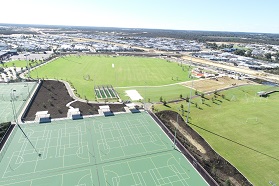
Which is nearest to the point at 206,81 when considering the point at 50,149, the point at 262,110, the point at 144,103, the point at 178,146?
the point at 262,110

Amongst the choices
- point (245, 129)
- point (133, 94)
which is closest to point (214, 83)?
point (133, 94)

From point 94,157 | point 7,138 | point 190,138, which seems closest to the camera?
point 94,157

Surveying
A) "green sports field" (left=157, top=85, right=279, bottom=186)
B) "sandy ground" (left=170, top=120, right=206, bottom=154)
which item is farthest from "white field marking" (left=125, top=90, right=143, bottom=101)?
"sandy ground" (left=170, top=120, right=206, bottom=154)

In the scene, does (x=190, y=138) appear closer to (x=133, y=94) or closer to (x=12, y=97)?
(x=133, y=94)

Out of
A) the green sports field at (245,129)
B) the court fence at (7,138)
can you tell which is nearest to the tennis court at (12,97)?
the court fence at (7,138)

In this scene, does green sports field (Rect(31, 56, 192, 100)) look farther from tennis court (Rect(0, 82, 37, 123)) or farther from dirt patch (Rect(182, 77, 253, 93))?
tennis court (Rect(0, 82, 37, 123))

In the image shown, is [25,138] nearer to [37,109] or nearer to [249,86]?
[37,109]

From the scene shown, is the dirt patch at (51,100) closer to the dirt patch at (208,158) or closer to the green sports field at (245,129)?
the dirt patch at (208,158)

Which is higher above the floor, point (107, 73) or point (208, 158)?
point (107, 73)
